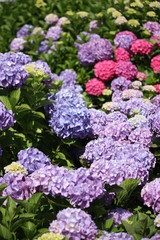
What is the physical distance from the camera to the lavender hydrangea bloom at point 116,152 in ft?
11.3

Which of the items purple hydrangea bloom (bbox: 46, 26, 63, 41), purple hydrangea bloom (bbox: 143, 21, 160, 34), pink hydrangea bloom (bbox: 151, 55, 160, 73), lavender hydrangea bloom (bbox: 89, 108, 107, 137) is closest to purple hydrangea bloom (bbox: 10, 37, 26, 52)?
purple hydrangea bloom (bbox: 46, 26, 63, 41)

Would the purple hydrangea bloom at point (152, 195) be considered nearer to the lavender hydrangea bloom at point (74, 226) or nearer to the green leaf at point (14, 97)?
the lavender hydrangea bloom at point (74, 226)

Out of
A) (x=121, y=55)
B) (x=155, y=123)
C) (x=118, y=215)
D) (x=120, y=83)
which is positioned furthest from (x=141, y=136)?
(x=121, y=55)

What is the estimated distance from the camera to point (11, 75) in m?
3.55

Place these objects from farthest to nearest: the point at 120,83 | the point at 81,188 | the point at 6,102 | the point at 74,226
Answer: the point at 120,83 → the point at 6,102 → the point at 81,188 → the point at 74,226

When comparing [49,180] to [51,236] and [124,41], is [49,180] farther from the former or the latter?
[124,41]

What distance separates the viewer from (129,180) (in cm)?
313

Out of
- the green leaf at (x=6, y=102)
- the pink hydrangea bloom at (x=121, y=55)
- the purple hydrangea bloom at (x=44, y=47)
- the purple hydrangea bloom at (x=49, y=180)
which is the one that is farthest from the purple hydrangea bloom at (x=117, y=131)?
the purple hydrangea bloom at (x=44, y=47)

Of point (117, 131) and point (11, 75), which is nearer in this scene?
point (11, 75)

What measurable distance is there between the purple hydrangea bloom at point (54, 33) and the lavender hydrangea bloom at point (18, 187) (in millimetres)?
3931

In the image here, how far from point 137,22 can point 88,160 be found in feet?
10.2

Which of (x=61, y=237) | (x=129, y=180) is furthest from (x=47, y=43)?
(x=61, y=237)

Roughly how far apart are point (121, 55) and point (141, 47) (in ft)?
0.92

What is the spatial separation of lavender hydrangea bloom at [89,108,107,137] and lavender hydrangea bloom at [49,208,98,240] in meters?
1.49
